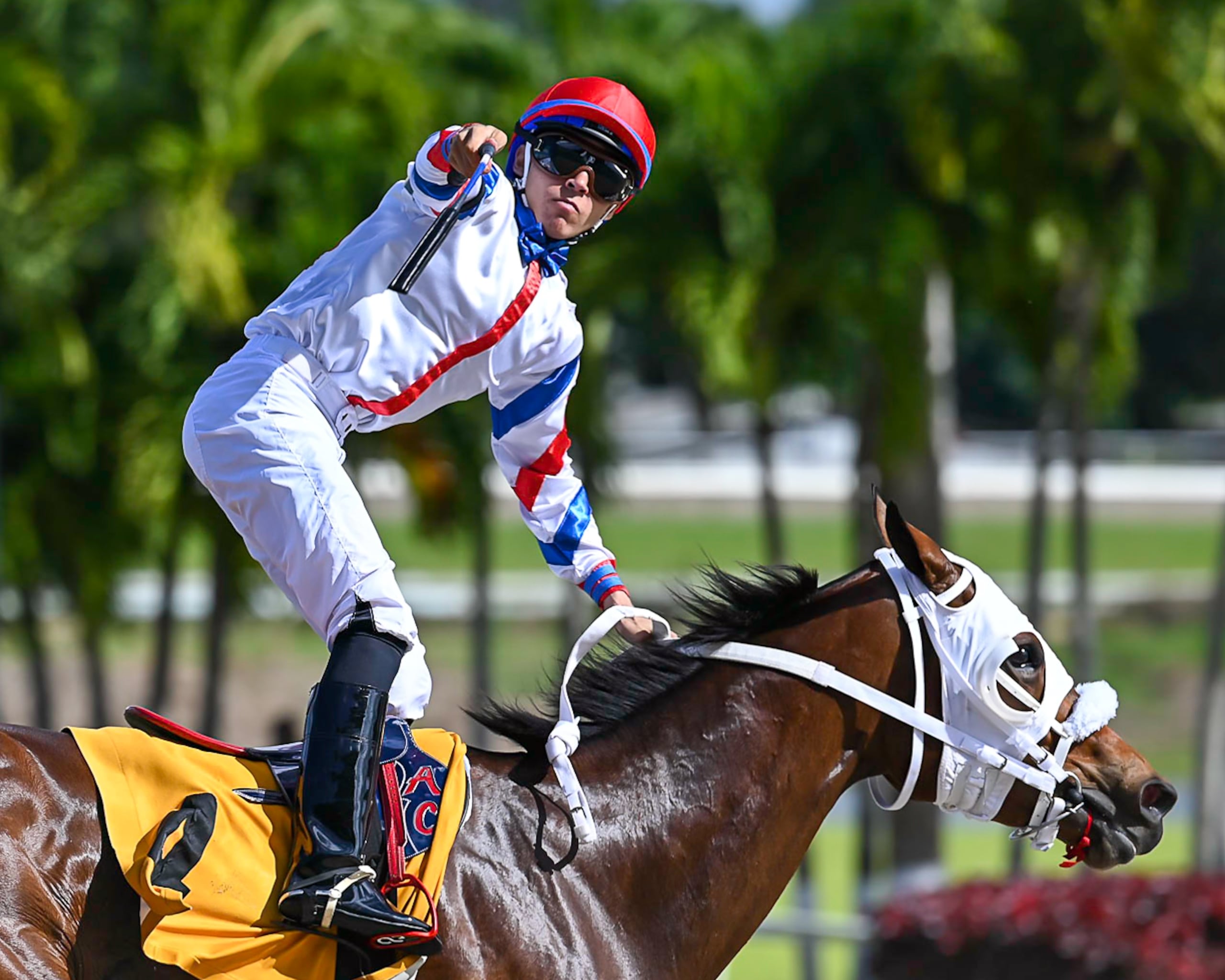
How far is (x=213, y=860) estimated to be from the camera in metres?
2.75

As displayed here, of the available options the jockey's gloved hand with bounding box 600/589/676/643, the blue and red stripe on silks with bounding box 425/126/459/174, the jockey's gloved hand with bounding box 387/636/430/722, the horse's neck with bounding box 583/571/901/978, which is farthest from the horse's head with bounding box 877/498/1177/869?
the blue and red stripe on silks with bounding box 425/126/459/174

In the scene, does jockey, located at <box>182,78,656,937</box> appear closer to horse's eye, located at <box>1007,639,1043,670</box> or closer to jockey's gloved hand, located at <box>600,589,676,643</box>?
jockey's gloved hand, located at <box>600,589,676,643</box>

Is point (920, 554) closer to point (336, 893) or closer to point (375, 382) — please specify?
point (375, 382)

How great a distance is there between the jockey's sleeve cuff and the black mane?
134mm

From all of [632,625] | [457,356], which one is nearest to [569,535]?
[632,625]

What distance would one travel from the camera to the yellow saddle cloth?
270 cm

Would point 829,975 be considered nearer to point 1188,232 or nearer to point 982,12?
point 1188,232

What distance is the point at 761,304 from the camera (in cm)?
1192

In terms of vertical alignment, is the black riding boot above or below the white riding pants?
below

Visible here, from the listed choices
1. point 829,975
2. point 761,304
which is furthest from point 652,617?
point 829,975

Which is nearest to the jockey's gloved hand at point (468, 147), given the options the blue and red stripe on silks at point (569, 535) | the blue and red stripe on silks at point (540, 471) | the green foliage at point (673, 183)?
the blue and red stripe on silks at point (540, 471)

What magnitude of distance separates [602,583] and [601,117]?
95 cm

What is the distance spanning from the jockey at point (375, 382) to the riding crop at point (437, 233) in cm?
1

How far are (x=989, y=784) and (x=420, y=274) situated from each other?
1474 mm
